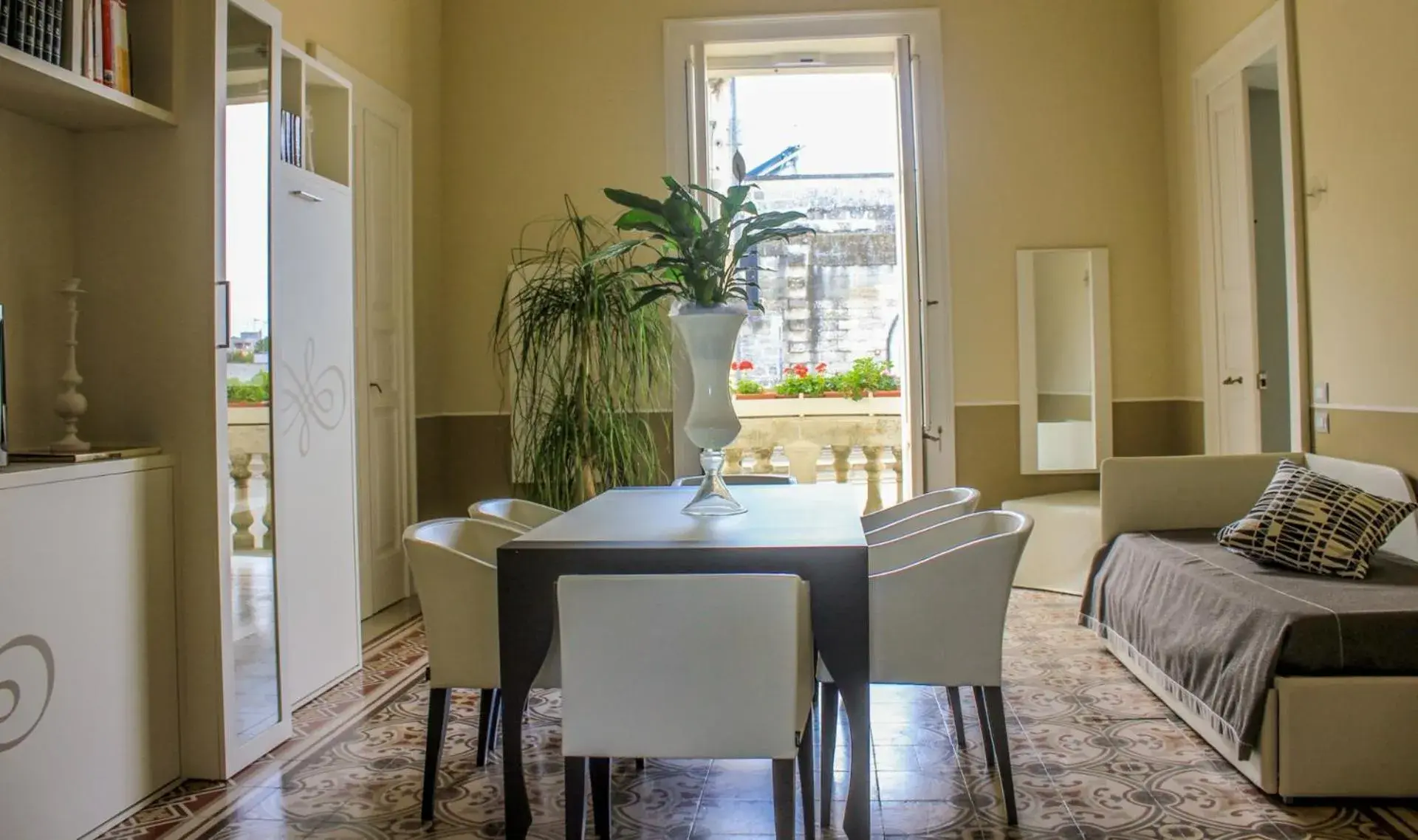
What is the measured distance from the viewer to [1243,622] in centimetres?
265

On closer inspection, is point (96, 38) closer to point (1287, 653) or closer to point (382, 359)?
point (382, 359)

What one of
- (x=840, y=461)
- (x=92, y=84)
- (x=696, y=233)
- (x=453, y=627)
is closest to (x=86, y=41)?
(x=92, y=84)

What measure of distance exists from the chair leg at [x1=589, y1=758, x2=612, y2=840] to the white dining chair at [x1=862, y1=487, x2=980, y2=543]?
105cm

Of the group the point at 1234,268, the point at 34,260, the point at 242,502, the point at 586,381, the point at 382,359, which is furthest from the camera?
the point at 382,359

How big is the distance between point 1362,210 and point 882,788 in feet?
8.99

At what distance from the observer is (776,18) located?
17.5 ft

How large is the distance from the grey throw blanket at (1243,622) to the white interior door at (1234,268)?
4.31ft

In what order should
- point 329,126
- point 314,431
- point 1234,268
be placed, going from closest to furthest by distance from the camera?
point 314,431 < point 329,126 < point 1234,268

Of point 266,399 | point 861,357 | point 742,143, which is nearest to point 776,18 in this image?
point 742,143

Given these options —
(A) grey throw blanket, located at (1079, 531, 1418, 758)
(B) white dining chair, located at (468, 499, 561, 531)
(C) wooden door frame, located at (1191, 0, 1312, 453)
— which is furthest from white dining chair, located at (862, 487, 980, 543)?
(C) wooden door frame, located at (1191, 0, 1312, 453)

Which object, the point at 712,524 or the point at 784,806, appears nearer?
the point at 784,806

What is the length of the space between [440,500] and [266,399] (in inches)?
102

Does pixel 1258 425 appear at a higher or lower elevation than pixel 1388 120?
lower

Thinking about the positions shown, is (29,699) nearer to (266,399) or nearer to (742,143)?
(266,399)
